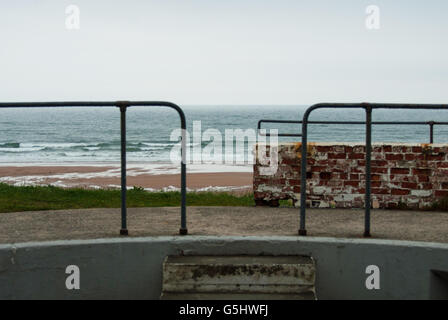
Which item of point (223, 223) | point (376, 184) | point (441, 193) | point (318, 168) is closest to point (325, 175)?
point (318, 168)

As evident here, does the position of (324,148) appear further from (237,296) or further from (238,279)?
(237,296)

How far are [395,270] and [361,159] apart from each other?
217 centimetres

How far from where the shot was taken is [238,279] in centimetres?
392

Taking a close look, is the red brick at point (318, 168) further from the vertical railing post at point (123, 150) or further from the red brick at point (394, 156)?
the vertical railing post at point (123, 150)

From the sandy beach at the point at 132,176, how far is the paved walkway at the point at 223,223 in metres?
8.53

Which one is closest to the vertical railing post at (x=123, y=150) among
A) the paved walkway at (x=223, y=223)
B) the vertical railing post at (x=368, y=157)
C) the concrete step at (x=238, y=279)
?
the paved walkway at (x=223, y=223)

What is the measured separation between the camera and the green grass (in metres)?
7.73

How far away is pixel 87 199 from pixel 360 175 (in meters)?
4.30

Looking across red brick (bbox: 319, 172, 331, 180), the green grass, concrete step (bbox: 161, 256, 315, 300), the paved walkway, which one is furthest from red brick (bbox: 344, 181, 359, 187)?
the green grass

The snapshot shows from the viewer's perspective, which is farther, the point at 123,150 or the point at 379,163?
the point at 379,163

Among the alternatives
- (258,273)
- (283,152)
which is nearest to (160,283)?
(258,273)

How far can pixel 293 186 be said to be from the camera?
625cm

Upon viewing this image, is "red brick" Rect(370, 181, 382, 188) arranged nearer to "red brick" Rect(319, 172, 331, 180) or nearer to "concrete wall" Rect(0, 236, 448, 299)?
"red brick" Rect(319, 172, 331, 180)

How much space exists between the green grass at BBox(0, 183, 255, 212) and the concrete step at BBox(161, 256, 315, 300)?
367cm
